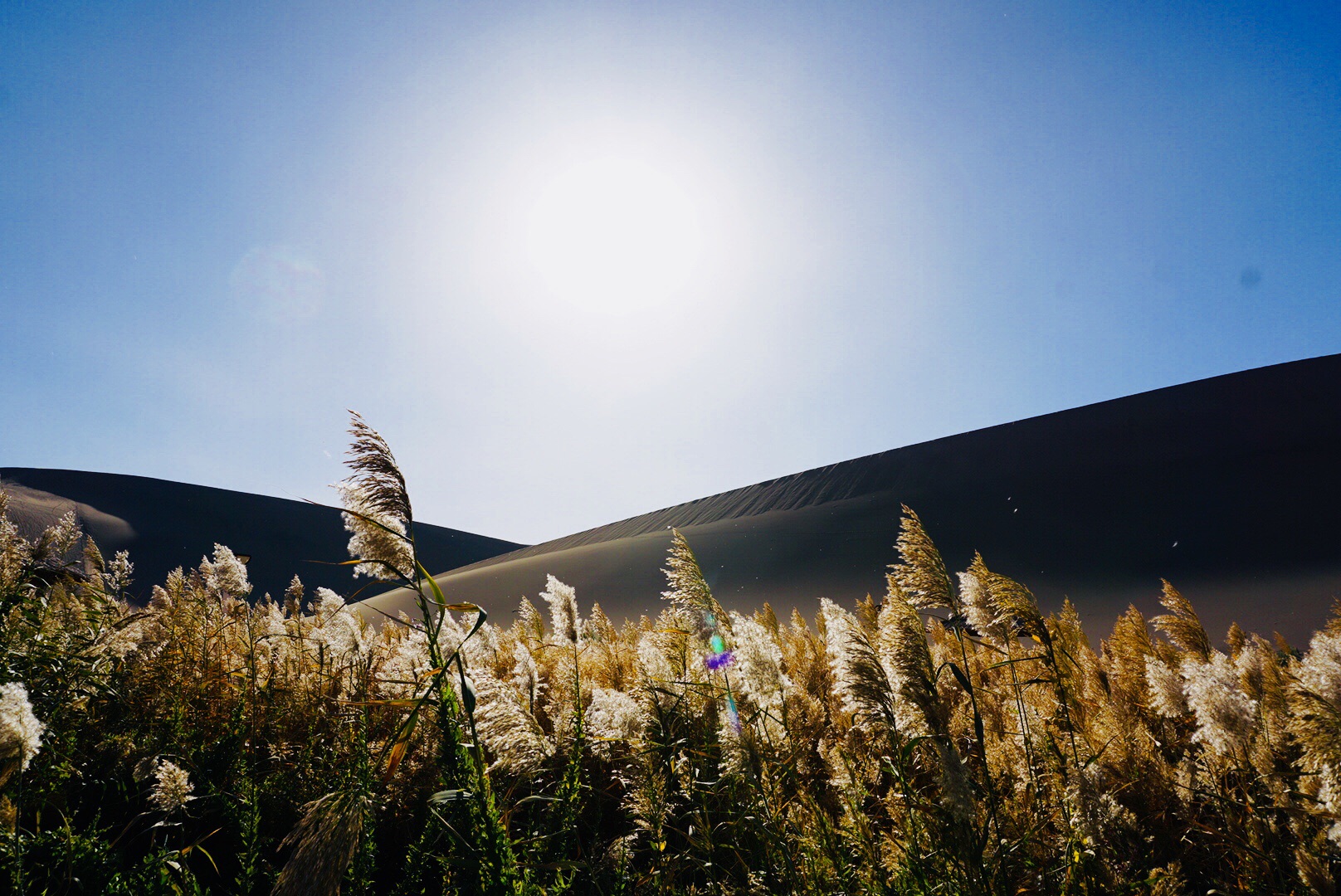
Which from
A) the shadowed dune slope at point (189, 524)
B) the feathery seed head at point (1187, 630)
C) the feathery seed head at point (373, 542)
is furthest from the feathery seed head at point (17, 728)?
the shadowed dune slope at point (189, 524)

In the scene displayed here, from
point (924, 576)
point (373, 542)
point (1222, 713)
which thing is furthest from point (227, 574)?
point (1222, 713)

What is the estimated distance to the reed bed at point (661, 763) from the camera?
1.62 meters

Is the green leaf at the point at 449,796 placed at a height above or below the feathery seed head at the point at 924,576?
below

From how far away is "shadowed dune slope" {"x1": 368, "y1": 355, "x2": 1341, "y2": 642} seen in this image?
45.9ft

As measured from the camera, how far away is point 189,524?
46.4m

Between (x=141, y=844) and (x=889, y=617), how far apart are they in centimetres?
300

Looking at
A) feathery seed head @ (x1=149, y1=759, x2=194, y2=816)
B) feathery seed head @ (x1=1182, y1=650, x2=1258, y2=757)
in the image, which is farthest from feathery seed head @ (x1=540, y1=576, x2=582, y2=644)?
feathery seed head @ (x1=1182, y1=650, x2=1258, y2=757)

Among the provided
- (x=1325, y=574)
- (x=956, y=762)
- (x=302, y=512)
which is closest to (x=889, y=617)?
(x=956, y=762)

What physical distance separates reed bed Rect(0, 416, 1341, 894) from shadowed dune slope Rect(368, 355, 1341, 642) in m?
9.88

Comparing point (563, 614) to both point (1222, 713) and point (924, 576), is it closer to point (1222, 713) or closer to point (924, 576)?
point (924, 576)

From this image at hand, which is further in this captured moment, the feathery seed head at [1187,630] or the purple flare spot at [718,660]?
the feathery seed head at [1187,630]

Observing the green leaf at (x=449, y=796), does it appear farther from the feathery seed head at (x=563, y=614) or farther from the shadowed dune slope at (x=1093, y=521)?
the shadowed dune slope at (x=1093, y=521)

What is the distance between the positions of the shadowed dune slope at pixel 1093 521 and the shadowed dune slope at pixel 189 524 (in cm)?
2190

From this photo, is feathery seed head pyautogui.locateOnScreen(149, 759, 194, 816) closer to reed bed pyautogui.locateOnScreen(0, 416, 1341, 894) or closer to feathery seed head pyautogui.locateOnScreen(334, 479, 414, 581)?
reed bed pyautogui.locateOnScreen(0, 416, 1341, 894)
